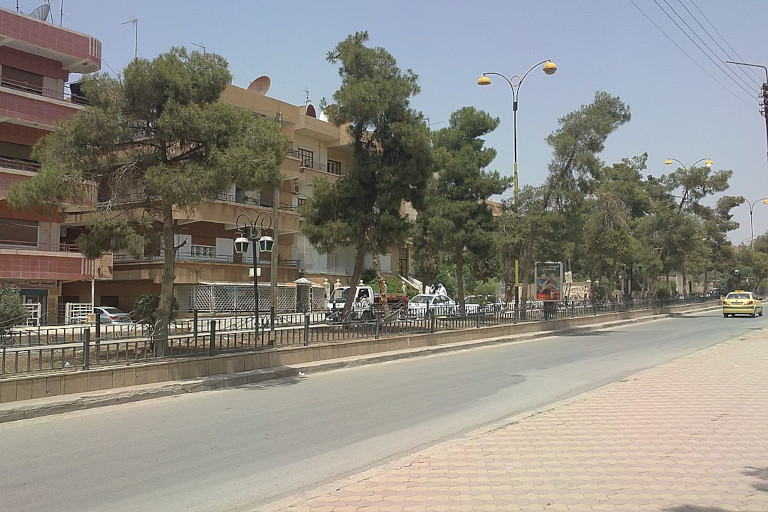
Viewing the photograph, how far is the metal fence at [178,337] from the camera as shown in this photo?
447 inches

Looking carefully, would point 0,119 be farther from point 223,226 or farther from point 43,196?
point 43,196

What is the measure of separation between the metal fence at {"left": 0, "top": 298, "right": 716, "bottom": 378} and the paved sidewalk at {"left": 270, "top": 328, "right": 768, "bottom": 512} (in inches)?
285

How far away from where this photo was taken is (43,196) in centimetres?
1249

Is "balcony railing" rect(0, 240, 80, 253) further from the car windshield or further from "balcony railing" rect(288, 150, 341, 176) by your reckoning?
"balcony railing" rect(288, 150, 341, 176)

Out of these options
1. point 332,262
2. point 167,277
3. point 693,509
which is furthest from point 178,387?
point 332,262

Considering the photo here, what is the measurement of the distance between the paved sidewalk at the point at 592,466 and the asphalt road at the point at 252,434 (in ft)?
2.84

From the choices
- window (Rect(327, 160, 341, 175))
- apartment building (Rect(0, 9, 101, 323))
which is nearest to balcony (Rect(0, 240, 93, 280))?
apartment building (Rect(0, 9, 101, 323))

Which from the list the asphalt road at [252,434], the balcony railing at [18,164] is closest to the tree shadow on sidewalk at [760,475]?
the asphalt road at [252,434]

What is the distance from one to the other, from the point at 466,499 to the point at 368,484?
99cm

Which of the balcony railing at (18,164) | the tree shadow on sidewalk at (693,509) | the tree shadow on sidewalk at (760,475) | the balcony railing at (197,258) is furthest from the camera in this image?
the balcony railing at (197,258)

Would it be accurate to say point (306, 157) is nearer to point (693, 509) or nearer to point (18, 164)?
point (18, 164)

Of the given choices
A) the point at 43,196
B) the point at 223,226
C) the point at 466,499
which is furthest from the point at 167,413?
the point at 223,226

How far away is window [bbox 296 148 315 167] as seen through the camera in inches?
1925

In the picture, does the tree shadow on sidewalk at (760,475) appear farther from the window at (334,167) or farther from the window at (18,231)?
the window at (334,167)
